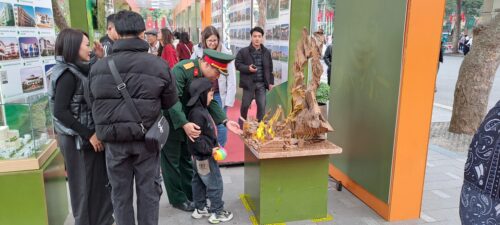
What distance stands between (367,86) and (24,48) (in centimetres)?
271

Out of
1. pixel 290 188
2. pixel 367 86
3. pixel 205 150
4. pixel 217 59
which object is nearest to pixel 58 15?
pixel 217 59

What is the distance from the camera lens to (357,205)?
10.6ft

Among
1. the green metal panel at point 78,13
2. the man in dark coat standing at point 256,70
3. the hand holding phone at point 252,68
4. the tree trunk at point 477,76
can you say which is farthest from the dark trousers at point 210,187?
the tree trunk at point 477,76

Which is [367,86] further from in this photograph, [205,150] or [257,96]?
[257,96]

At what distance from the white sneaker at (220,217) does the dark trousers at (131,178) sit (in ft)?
2.14

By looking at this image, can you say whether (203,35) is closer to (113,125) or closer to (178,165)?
(178,165)

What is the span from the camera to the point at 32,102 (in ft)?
7.89

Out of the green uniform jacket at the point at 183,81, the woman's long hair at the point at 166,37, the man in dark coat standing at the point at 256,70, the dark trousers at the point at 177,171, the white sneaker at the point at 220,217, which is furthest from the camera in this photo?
the woman's long hair at the point at 166,37

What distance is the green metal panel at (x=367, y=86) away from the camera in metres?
2.80

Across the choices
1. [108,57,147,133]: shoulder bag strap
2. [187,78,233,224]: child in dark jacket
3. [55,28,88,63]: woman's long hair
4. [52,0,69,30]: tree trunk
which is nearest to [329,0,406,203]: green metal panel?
[187,78,233,224]: child in dark jacket

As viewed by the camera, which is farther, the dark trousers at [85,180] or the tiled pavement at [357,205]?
the tiled pavement at [357,205]

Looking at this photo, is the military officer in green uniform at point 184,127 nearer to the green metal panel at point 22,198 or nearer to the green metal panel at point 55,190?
the green metal panel at point 55,190

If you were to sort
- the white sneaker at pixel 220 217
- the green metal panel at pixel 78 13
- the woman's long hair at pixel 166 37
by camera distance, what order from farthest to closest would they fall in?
1. the woman's long hair at pixel 166 37
2. the green metal panel at pixel 78 13
3. the white sneaker at pixel 220 217

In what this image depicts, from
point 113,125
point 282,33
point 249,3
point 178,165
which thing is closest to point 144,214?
point 113,125
